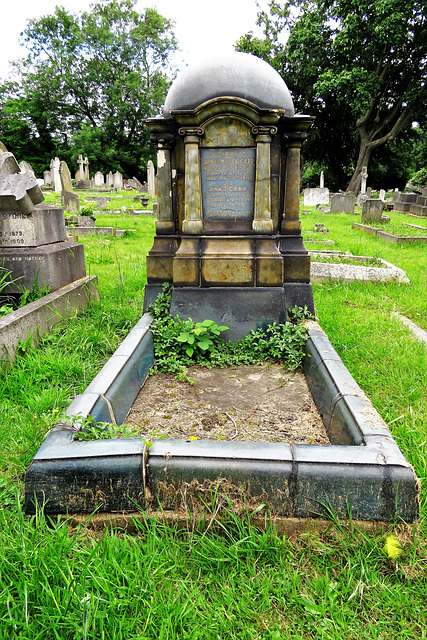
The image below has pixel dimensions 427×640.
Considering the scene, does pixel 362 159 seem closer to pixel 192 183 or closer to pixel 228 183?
pixel 228 183

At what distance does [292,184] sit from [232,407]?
83.7 inches

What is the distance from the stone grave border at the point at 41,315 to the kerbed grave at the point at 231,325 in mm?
857

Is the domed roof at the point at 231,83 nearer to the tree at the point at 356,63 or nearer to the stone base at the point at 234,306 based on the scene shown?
the stone base at the point at 234,306

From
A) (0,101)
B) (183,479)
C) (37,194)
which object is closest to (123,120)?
(0,101)

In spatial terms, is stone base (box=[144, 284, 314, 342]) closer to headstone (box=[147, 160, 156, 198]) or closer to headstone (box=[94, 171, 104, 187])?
headstone (box=[147, 160, 156, 198])

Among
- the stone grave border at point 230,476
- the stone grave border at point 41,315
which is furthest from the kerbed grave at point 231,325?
the stone grave border at point 41,315

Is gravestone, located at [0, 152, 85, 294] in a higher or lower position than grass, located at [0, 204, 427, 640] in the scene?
higher

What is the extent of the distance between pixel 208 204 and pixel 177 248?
483mm

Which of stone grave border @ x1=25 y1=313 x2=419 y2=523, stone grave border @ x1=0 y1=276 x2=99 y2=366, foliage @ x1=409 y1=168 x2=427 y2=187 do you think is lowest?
stone grave border @ x1=25 y1=313 x2=419 y2=523

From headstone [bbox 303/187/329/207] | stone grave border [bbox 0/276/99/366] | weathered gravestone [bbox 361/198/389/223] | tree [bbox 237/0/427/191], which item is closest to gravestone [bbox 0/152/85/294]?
A: stone grave border [bbox 0/276/99/366]

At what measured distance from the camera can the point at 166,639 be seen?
1252 millimetres

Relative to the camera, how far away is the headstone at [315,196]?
63.7ft

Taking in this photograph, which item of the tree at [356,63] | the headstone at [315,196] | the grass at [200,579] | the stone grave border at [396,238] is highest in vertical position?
the tree at [356,63]

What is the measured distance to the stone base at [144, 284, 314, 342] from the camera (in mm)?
3451
